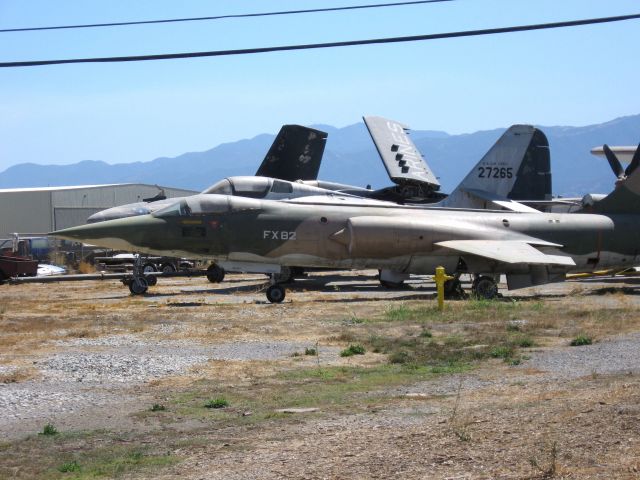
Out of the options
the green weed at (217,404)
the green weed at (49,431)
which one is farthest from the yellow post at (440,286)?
the green weed at (49,431)

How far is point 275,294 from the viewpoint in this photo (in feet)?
72.8

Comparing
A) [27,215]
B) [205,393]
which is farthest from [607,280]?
[27,215]

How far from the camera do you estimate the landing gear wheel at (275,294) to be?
72.6 feet

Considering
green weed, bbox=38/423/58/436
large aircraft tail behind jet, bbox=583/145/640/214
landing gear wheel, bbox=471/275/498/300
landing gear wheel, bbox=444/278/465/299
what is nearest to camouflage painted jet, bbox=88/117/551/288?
landing gear wheel, bbox=444/278/465/299

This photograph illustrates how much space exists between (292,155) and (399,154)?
4.08 meters

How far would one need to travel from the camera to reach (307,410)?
9297mm

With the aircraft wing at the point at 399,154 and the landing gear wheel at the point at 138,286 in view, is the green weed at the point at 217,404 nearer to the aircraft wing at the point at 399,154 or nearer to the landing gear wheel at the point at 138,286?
the landing gear wheel at the point at 138,286

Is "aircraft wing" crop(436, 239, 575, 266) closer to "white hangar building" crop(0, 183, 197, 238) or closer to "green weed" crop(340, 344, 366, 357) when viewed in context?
"green weed" crop(340, 344, 366, 357)

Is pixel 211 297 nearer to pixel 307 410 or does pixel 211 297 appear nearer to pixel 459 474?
pixel 307 410

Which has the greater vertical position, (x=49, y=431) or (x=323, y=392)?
(x=49, y=431)

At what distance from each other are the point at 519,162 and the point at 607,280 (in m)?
5.54

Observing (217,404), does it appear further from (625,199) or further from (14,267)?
(14,267)

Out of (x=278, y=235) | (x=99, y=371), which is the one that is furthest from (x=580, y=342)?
(x=278, y=235)

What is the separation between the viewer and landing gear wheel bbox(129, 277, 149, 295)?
2522cm
